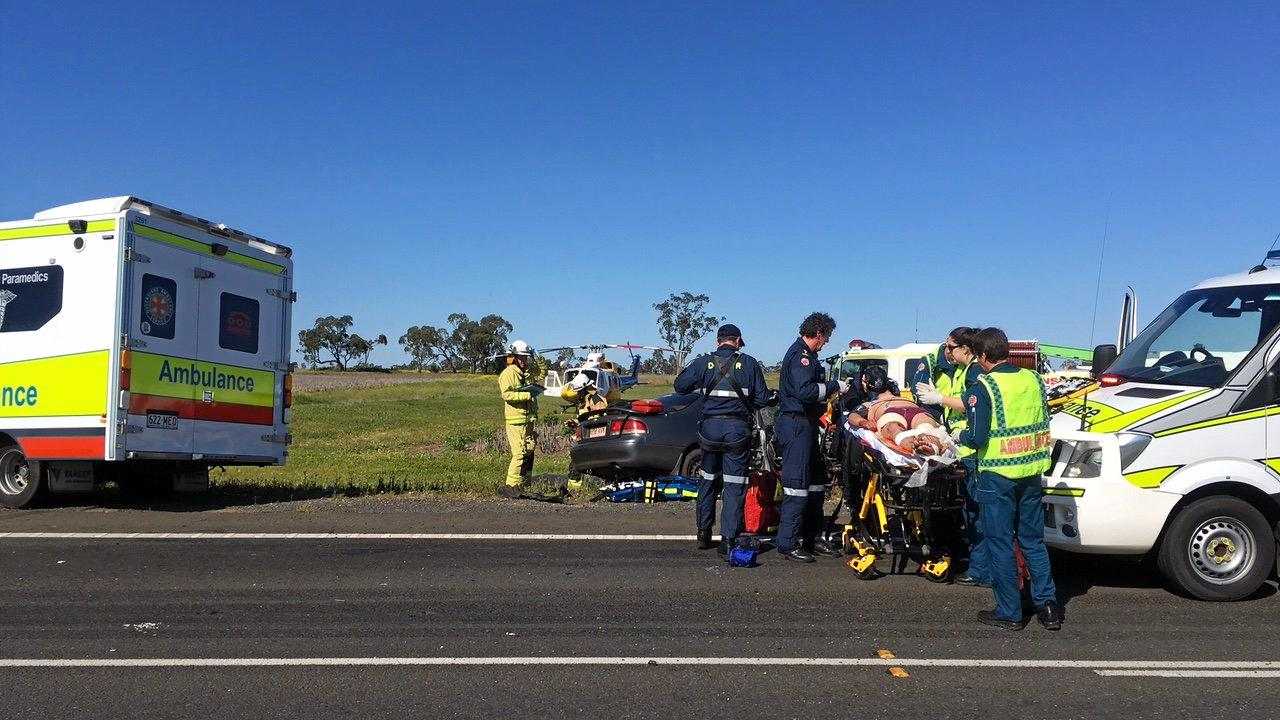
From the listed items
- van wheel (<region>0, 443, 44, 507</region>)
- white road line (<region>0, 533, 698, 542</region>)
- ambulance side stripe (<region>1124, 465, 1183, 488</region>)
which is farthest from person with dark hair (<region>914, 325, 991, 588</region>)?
van wheel (<region>0, 443, 44, 507</region>)

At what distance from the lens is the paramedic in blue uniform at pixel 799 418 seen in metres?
8.42

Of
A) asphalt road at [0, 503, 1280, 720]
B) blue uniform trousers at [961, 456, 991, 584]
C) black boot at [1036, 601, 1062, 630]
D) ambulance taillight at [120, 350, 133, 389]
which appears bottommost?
asphalt road at [0, 503, 1280, 720]

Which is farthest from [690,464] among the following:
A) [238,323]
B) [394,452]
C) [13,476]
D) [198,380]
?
→ [394,452]

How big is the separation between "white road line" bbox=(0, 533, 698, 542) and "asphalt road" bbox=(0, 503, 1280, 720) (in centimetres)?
57

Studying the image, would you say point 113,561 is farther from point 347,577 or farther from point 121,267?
point 121,267

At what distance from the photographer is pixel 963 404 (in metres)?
7.44

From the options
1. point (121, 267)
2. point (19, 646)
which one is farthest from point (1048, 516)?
point (121, 267)

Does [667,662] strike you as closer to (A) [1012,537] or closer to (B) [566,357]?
(A) [1012,537]

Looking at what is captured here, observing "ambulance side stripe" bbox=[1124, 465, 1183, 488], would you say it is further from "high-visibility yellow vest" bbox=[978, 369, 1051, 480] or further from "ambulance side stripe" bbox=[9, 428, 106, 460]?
"ambulance side stripe" bbox=[9, 428, 106, 460]

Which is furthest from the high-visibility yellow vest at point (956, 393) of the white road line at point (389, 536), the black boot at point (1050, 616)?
the white road line at point (389, 536)

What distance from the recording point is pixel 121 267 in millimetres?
10641

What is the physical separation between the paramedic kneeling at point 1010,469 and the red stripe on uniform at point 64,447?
28.5 ft

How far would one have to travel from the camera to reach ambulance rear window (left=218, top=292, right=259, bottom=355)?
39.5 feet

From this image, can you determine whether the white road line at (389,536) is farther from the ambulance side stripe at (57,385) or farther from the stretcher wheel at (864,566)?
the stretcher wheel at (864,566)
